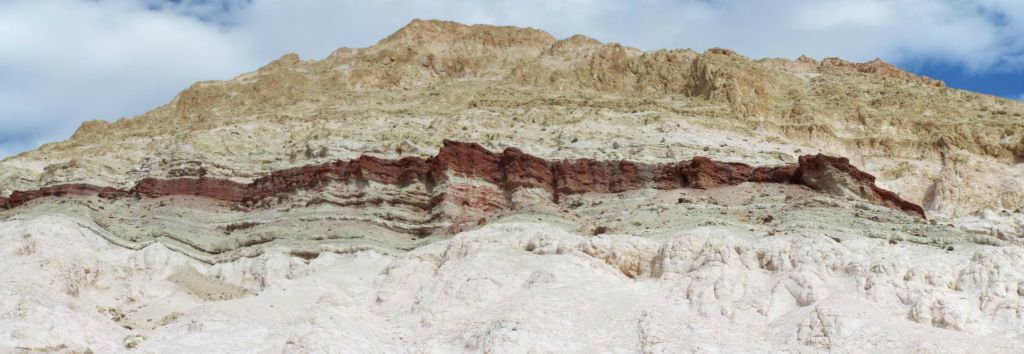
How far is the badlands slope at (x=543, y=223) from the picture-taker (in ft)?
78.5

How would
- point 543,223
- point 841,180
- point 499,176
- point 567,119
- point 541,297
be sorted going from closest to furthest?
1. point 541,297
2. point 543,223
3. point 841,180
4. point 499,176
5. point 567,119

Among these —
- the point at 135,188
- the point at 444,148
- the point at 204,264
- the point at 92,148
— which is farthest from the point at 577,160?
the point at 92,148

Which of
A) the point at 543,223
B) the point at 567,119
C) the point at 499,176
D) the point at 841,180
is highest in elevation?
the point at 567,119

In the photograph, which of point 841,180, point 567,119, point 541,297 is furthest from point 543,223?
point 567,119

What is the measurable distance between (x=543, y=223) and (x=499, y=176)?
6.04 m

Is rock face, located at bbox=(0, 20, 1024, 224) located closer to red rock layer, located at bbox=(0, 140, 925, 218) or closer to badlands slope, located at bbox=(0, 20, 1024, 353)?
badlands slope, located at bbox=(0, 20, 1024, 353)

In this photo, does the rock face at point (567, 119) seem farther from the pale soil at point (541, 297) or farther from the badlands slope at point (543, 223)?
the pale soil at point (541, 297)

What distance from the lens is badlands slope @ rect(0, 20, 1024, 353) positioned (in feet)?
78.5

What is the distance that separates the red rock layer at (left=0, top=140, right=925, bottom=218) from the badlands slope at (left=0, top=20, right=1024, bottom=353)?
0.32ft

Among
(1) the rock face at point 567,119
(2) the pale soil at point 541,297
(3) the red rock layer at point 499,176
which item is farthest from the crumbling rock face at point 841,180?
(2) the pale soil at point 541,297

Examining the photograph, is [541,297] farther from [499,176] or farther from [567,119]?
[567,119]

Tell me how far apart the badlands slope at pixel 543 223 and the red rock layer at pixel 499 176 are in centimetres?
10

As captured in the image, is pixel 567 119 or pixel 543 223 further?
pixel 567 119

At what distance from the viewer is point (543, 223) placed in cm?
3019
